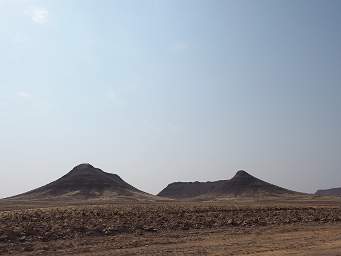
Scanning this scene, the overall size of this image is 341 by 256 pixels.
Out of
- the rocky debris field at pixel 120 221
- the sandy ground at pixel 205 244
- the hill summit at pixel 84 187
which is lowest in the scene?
the sandy ground at pixel 205 244

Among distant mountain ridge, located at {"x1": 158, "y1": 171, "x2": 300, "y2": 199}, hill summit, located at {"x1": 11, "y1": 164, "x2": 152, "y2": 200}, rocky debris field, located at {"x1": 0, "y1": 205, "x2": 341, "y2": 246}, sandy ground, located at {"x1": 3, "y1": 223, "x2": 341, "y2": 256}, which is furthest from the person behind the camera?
distant mountain ridge, located at {"x1": 158, "y1": 171, "x2": 300, "y2": 199}

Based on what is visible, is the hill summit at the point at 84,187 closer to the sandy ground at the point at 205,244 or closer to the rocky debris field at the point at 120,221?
the rocky debris field at the point at 120,221

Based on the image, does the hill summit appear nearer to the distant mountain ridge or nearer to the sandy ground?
the distant mountain ridge

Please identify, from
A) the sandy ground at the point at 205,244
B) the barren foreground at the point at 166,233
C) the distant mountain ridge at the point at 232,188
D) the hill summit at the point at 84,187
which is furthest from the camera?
the distant mountain ridge at the point at 232,188

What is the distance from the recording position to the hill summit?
112750 millimetres

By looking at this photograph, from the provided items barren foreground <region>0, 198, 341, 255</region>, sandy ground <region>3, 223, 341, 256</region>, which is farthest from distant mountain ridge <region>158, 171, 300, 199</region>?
sandy ground <region>3, 223, 341, 256</region>

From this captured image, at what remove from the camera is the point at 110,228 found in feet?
80.7

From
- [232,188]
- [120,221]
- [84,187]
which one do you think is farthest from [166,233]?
[232,188]

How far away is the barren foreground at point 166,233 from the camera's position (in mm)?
19172

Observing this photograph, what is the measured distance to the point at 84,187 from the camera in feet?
398

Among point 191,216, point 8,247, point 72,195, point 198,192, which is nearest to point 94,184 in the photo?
point 72,195

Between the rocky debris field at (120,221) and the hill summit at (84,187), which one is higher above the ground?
the hill summit at (84,187)

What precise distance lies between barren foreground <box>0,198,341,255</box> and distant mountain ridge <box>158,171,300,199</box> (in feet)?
328

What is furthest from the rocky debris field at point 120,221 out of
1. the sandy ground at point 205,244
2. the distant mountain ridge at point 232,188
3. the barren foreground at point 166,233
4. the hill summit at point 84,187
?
the distant mountain ridge at point 232,188
